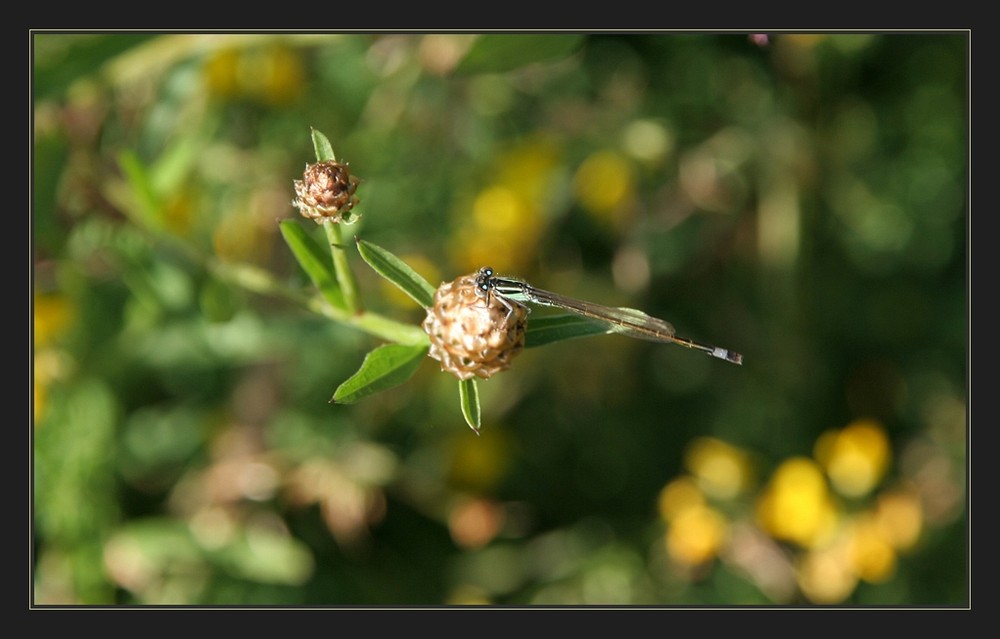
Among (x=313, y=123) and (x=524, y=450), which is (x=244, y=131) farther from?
(x=524, y=450)

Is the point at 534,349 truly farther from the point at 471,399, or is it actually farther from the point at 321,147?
the point at 321,147

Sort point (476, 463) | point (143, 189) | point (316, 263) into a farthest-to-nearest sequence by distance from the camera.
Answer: point (476, 463)
point (143, 189)
point (316, 263)

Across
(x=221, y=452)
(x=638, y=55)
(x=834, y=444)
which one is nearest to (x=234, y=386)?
(x=221, y=452)

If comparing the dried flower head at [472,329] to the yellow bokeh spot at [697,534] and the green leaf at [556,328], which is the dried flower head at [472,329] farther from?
the yellow bokeh spot at [697,534]

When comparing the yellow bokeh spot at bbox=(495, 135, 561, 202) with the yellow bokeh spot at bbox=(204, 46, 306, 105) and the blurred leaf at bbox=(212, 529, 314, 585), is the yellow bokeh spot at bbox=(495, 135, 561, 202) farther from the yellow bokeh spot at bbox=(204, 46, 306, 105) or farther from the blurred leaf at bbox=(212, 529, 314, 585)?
the blurred leaf at bbox=(212, 529, 314, 585)

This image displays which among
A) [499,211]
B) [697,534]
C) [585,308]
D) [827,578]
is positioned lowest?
[827,578]

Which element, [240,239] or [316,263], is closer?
[316,263]

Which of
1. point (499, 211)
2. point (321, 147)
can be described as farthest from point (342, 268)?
point (499, 211)
